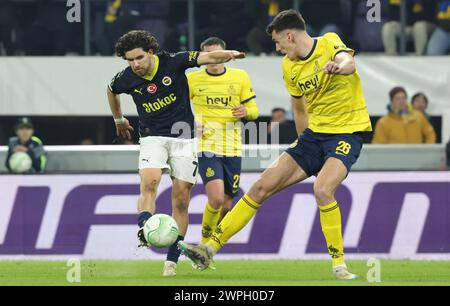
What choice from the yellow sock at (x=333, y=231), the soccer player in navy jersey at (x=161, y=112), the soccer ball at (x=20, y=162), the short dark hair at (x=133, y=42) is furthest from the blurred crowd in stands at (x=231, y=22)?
the yellow sock at (x=333, y=231)

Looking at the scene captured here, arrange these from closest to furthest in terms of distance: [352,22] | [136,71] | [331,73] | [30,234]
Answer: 1. [331,73]
2. [136,71]
3. [30,234]
4. [352,22]

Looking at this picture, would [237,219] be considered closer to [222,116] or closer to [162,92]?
[162,92]

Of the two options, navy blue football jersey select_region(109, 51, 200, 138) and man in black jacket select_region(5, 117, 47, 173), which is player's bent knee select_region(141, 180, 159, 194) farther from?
man in black jacket select_region(5, 117, 47, 173)

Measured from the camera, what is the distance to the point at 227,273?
13633mm

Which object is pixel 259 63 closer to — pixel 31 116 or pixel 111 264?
pixel 31 116

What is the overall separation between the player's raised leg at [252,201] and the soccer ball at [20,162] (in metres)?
4.91

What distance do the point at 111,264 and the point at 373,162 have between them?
3713 mm

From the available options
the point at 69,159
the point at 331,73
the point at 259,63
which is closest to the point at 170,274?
the point at 331,73

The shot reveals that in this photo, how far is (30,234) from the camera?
53.5ft

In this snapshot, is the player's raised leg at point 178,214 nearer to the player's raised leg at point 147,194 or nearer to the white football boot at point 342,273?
the player's raised leg at point 147,194

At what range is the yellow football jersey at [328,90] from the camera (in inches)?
480

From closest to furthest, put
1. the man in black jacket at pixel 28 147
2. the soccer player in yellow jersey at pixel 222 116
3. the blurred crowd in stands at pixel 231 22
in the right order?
the soccer player in yellow jersey at pixel 222 116
the man in black jacket at pixel 28 147
the blurred crowd in stands at pixel 231 22

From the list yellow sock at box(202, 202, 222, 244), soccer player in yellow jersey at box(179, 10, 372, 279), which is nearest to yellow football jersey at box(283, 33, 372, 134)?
soccer player in yellow jersey at box(179, 10, 372, 279)

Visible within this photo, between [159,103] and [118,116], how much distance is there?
0.56m
